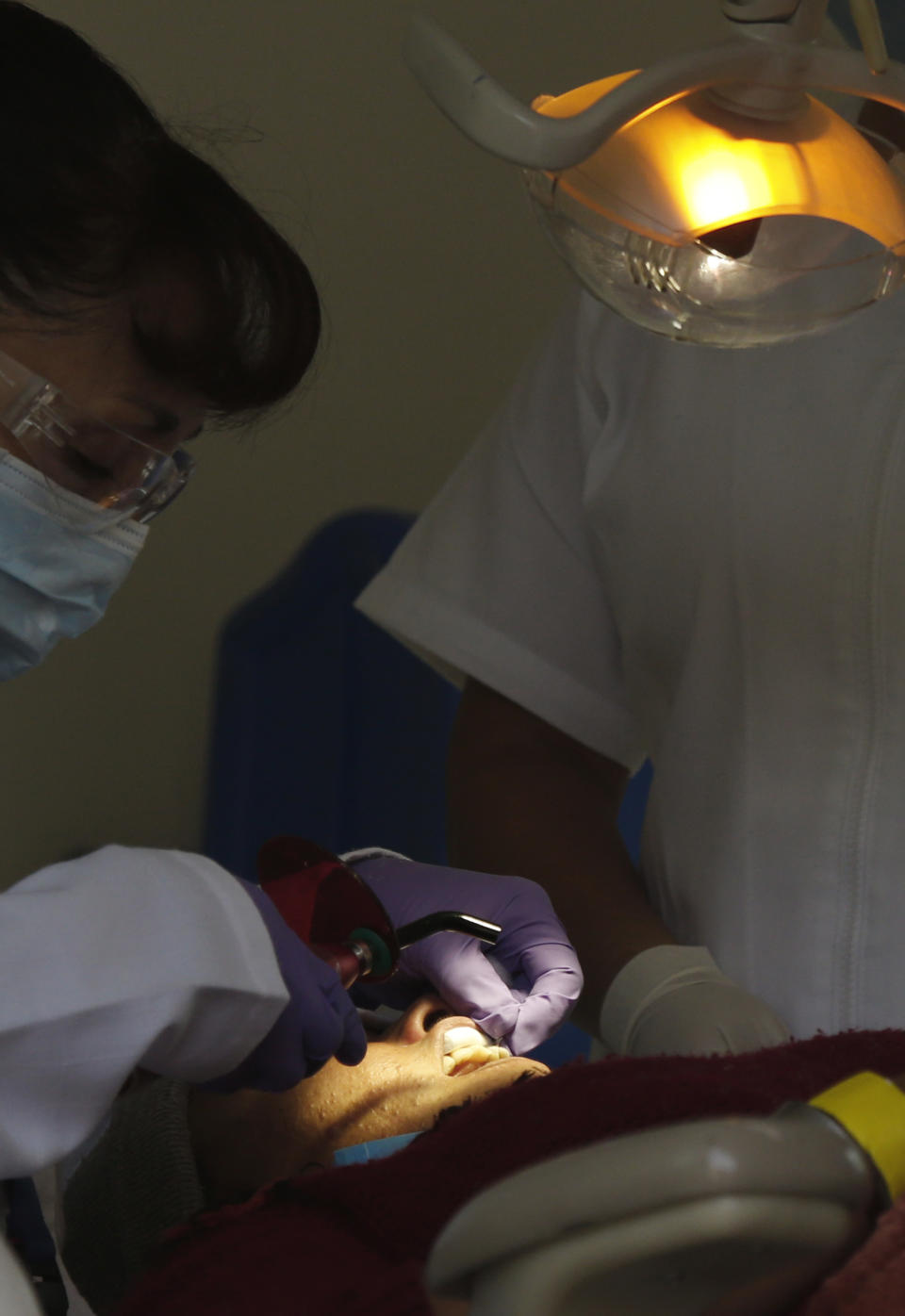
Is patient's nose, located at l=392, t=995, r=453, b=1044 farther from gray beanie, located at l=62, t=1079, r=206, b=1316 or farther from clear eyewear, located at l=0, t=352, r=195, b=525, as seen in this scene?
clear eyewear, located at l=0, t=352, r=195, b=525

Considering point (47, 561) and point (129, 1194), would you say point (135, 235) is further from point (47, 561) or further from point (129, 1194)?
point (129, 1194)

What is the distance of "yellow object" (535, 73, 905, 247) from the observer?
0.90 m

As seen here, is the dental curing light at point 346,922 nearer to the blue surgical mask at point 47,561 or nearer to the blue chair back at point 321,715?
the blue surgical mask at point 47,561

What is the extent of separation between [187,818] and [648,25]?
1.71m

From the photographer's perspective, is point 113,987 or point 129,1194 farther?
point 129,1194

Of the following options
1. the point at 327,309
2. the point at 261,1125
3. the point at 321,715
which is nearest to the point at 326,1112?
the point at 261,1125

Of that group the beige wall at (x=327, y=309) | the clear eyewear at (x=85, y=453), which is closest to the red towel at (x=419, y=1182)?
the clear eyewear at (x=85, y=453)

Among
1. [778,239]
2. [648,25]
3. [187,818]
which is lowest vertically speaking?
[187,818]

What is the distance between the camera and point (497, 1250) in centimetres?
43

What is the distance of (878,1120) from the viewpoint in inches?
19.1

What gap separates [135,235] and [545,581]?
667mm

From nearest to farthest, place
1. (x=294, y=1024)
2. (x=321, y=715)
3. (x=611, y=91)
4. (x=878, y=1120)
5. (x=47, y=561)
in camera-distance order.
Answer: (x=878, y=1120), (x=611, y=91), (x=294, y=1024), (x=47, y=561), (x=321, y=715)

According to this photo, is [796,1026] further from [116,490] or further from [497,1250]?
[497,1250]

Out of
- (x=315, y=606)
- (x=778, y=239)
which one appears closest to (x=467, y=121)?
(x=778, y=239)
